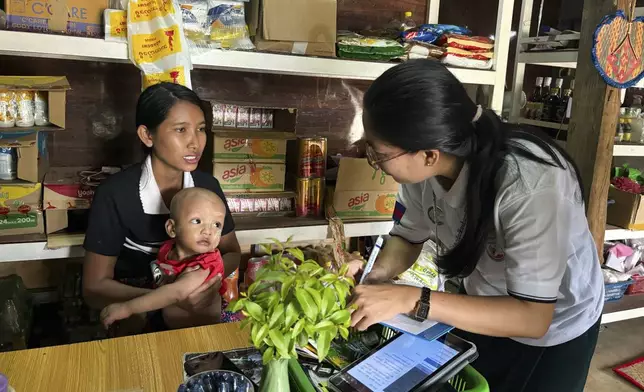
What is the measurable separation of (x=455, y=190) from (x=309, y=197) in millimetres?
1128

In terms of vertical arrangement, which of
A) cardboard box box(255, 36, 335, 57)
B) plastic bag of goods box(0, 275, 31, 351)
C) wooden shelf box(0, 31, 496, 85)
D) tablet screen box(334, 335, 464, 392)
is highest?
cardboard box box(255, 36, 335, 57)

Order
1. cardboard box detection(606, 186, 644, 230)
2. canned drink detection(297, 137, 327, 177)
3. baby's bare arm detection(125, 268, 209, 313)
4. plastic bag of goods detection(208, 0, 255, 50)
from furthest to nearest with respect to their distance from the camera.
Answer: cardboard box detection(606, 186, 644, 230) < canned drink detection(297, 137, 327, 177) < plastic bag of goods detection(208, 0, 255, 50) < baby's bare arm detection(125, 268, 209, 313)

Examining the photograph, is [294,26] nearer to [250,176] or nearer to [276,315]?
[250,176]

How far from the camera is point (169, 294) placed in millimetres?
1426

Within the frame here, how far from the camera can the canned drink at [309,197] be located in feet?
7.21

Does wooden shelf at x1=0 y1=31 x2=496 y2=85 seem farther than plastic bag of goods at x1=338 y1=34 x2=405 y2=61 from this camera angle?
No

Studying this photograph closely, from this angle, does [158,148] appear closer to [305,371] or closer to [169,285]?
[169,285]

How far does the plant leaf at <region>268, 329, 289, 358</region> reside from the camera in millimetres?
690

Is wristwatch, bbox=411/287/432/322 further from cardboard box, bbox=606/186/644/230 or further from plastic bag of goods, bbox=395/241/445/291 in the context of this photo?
cardboard box, bbox=606/186/644/230

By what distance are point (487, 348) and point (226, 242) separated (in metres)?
0.95

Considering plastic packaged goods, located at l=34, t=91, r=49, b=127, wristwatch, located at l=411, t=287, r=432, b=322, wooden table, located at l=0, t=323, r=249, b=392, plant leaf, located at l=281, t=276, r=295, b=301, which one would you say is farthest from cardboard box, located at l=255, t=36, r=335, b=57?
plant leaf, located at l=281, t=276, r=295, b=301

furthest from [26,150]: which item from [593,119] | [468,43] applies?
[593,119]

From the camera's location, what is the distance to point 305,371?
0.88m

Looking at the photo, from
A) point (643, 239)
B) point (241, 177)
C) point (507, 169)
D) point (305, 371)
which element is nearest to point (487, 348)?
point (507, 169)
